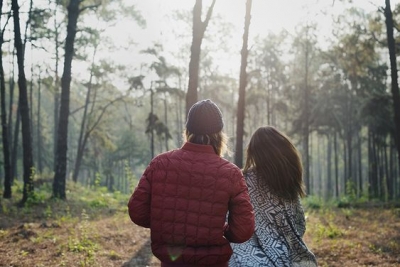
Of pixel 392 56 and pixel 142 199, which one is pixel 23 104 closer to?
pixel 142 199

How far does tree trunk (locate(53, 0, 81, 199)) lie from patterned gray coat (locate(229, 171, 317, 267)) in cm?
1337

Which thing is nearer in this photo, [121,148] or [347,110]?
[347,110]

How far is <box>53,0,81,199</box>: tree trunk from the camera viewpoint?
16047 mm

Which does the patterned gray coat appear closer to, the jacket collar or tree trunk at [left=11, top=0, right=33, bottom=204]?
the jacket collar

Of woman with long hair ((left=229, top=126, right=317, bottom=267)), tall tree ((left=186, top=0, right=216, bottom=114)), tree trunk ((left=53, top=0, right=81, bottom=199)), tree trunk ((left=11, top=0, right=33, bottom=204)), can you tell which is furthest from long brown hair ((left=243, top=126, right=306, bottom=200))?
tree trunk ((left=53, top=0, right=81, bottom=199))

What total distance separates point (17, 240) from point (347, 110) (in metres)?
30.3

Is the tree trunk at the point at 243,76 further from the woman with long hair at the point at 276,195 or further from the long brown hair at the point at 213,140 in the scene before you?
the long brown hair at the point at 213,140

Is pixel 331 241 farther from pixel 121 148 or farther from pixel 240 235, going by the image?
pixel 121 148

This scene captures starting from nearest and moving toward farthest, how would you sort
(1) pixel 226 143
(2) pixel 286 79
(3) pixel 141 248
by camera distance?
(1) pixel 226 143, (3) pixel 141 248, (2) pixel 286 79

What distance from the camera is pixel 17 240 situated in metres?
8.70

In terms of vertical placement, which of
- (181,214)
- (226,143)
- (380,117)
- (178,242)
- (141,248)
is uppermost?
(380,117)

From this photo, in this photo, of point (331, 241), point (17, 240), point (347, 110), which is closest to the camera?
point (17, 240)

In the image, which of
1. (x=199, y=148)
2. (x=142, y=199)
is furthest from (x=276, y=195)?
(x=142, y=199)

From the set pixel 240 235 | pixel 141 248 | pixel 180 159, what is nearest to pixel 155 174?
pixel 180 159
